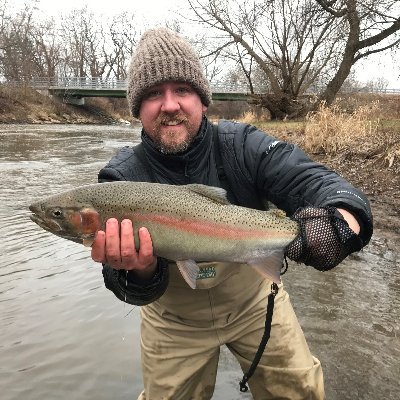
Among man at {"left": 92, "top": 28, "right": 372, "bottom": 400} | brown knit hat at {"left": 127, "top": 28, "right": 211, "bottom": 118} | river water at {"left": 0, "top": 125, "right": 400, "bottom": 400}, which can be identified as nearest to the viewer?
man at {"left": 92, "top": 28, "right": 372, "bottom": 400}

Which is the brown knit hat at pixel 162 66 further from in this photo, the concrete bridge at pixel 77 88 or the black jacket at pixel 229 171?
the concrete bridge at pixel 77 88

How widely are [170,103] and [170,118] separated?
8cm

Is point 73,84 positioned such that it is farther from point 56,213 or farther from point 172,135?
point 56,213

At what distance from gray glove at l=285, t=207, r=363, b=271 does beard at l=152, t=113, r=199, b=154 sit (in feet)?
2.57

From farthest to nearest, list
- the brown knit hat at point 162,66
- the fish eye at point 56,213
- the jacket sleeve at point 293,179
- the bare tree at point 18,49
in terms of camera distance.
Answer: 1. the bare tree at point 18,49
2. the brown knit hat at point 162,66
3. the fish eye at point 56,213
4. the jacket sleeve at point 293,179

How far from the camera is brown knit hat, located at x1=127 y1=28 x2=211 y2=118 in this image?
8.42 ft

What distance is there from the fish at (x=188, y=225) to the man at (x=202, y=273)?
0.26 metres

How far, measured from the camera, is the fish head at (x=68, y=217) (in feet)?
6.97

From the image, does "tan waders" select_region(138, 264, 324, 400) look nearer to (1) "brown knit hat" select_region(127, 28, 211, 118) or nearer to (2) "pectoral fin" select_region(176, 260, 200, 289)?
(2) "pectoral fin" select_region(176, 260, 200, 289)

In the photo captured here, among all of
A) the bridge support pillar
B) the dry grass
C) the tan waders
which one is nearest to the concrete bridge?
the bridge support pillar

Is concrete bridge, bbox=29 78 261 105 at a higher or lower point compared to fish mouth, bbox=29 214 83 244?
lower

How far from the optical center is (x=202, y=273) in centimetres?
239

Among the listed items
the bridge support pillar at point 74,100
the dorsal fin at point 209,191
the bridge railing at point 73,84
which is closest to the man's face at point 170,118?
the dorsal fin at point 209,191

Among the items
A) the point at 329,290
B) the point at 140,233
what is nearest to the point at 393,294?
the point at 329,290
